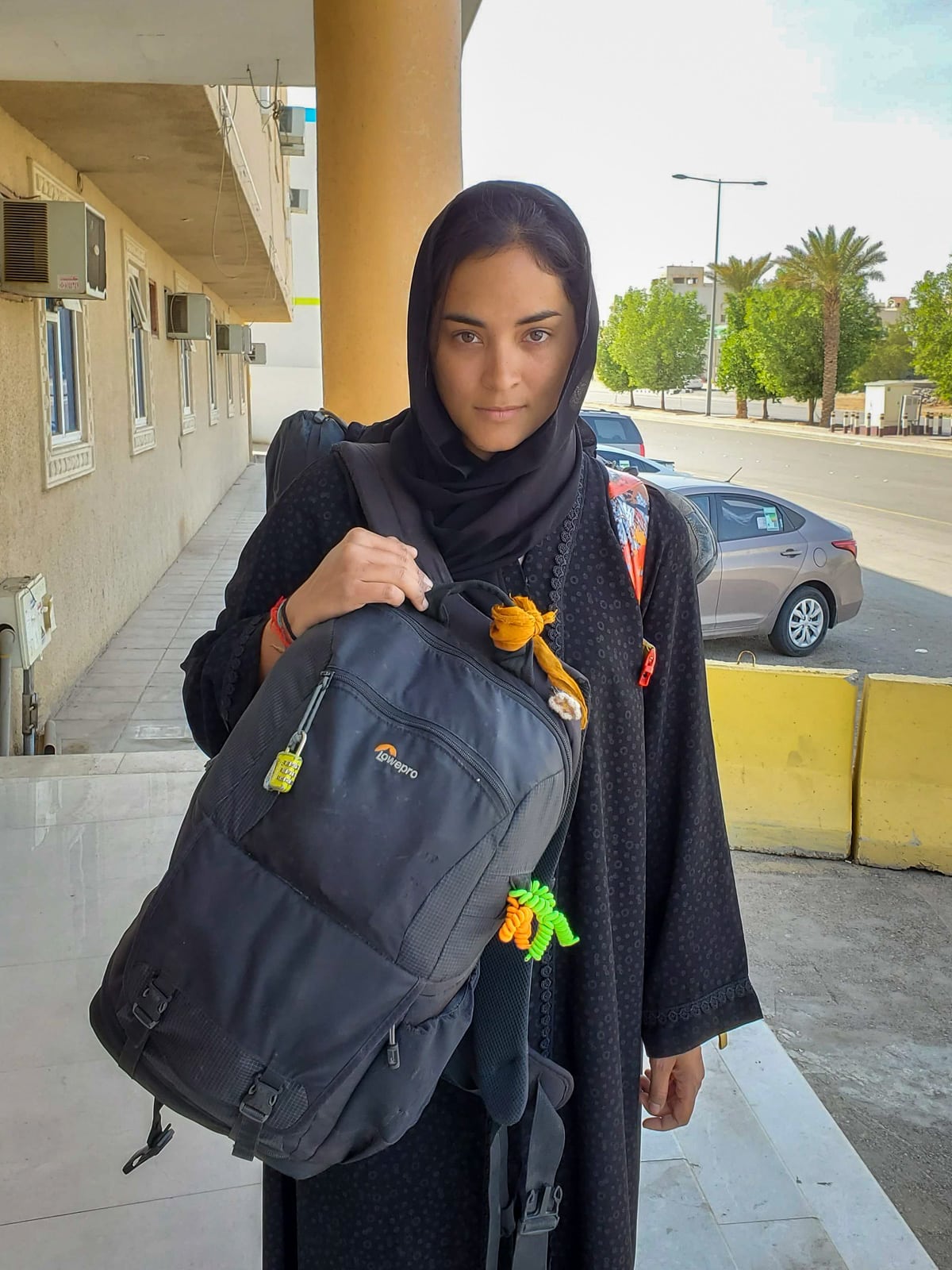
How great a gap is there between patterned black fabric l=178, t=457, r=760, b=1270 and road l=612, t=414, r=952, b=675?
745cm

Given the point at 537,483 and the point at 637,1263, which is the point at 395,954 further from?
the point at 637,1263

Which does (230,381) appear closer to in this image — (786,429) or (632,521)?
(632,521)

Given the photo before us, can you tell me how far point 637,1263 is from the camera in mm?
2143

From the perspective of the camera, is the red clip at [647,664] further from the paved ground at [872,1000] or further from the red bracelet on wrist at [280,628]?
the paved ground at [872,1000]

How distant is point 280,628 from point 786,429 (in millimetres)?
40074

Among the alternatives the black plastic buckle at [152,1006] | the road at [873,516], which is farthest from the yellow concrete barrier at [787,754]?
the black plastic buckle at [152,1006]

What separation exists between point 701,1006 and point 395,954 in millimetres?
627

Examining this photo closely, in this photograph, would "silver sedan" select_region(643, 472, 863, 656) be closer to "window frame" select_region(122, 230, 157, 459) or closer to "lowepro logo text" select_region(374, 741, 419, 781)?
"window frame" select_region(122, 230, 157, 459)

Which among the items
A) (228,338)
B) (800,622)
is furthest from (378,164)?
(228,338)

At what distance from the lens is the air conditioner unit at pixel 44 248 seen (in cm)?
587

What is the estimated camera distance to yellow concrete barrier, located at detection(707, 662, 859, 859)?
521cm

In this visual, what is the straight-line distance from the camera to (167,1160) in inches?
94.4

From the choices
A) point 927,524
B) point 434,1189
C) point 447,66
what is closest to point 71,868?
point 434,1189

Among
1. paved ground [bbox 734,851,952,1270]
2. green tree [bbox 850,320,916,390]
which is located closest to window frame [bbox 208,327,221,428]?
paved ground [bbox 734,851,952,1270]
